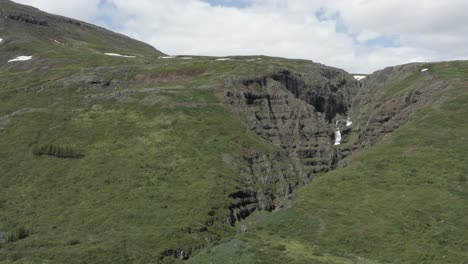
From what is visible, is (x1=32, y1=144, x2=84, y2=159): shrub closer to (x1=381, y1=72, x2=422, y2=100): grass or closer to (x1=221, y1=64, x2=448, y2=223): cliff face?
(x1=221, y1=64, x2=448, y2=223): cliff face

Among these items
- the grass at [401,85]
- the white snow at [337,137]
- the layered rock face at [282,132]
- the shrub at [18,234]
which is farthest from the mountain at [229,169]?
the white snow at [337,137]

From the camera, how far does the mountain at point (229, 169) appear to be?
5644 centimetres

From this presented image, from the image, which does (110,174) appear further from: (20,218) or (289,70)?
(289,70)

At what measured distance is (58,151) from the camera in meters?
80.8

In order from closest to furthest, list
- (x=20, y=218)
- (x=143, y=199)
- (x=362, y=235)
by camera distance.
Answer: (x=362, y=235) < (x=20, y=218) < (x=143, y=199)

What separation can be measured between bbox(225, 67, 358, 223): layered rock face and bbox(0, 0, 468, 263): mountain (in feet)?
1.10

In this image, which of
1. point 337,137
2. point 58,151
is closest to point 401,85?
point 337,137

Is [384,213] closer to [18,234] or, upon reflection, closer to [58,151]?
[18,234]

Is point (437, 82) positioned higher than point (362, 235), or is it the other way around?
point (437, 82)

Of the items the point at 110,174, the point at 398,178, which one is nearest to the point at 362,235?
the point at 398,178

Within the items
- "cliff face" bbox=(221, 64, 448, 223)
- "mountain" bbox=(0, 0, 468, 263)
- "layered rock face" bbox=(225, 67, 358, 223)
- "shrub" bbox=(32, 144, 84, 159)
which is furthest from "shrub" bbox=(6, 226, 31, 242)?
"layered rock face" bbox=(225, 67, 358, 223)

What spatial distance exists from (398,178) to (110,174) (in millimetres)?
46524

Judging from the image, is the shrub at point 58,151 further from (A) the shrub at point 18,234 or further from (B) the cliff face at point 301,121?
(B) the cliff face at point 301,121

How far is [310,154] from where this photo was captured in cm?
9175
